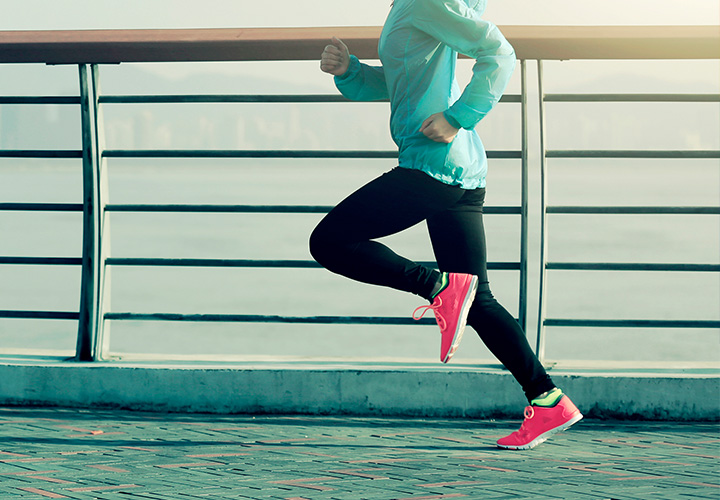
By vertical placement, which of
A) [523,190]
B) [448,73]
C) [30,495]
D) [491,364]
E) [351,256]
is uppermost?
[448,73]

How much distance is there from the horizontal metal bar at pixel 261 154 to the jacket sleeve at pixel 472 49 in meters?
0.98

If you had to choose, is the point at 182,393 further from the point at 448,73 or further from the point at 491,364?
the point at 448,73

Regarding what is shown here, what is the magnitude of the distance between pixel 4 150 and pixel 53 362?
3.00ft

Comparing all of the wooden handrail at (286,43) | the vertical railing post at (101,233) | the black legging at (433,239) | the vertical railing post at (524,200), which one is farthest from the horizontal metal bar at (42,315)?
the vertical railing post at (524,200)

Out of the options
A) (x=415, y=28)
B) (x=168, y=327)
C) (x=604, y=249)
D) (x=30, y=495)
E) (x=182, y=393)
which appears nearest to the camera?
(x=30, y=495)

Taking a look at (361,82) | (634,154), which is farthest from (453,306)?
(634,154)

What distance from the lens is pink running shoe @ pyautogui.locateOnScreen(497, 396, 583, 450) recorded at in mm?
3742

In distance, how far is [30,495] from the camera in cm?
306

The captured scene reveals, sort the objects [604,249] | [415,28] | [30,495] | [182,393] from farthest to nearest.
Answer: [604,249] < [182,393] < [415,28] < [30,495]

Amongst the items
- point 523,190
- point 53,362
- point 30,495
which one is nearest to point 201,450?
point 30,495

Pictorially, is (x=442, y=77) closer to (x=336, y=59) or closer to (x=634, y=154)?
(x=336, y=59)

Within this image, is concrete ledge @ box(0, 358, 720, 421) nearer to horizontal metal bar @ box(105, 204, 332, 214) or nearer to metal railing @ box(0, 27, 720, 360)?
metal railing @ box(0, 27, 720, 360)

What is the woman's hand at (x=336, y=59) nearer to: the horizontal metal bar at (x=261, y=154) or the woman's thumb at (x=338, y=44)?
the woman's thumb at (x=338, y=44)

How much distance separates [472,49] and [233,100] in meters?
1.36
